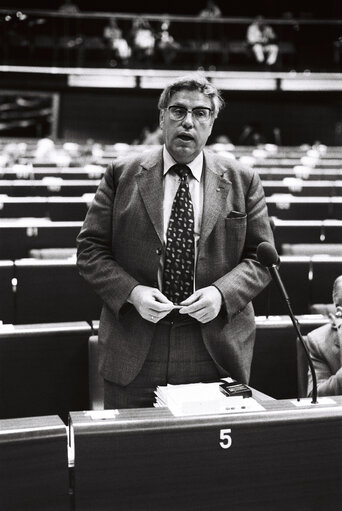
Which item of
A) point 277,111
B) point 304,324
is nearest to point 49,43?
point 277,111

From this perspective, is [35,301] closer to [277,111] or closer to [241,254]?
[241,254]

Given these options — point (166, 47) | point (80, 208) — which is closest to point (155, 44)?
point (166, 47)

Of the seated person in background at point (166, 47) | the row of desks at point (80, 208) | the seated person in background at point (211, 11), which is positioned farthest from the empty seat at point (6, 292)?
the seated person in background at point (211, 11)

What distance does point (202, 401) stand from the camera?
1.12 m

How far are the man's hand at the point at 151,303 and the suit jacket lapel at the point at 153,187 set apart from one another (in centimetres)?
12

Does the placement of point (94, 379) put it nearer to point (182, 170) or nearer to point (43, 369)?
point (43, 369)

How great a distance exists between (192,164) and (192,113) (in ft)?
0.35

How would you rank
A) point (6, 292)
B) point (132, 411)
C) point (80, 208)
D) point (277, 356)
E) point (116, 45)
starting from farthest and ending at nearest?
point (116, 45) → point (80, 208) → point (6, 292) → point (277, 356) → point (132, 411)

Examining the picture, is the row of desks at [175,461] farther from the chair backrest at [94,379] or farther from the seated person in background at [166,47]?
the seated person in background at [166,47]

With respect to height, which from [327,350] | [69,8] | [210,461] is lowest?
[210,461]

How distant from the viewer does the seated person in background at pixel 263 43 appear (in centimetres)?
1070

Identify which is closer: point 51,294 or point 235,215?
point 235,215

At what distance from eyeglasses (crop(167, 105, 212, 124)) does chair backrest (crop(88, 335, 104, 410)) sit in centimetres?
67

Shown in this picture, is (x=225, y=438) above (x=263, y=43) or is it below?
below
